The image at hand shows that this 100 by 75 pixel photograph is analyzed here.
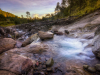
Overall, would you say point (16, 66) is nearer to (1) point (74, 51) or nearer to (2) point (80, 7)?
(1) point (74, 51)

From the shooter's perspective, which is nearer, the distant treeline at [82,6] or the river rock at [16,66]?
the river rock at [16,66]

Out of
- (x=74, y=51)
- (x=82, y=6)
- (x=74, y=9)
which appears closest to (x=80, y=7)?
(x=82, y=6)

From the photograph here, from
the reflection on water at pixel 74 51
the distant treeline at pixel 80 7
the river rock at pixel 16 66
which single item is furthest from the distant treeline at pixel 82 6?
the river rock at pixel 16 66

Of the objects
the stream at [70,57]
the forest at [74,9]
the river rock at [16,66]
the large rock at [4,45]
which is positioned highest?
the forest at [74,9]

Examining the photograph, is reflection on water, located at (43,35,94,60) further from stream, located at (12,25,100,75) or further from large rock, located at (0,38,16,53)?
large rock, located at (0,38,16,53)

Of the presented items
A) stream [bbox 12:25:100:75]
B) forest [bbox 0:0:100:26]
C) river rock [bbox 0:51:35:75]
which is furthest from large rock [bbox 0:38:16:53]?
forest [bbox 0:0:100:26]

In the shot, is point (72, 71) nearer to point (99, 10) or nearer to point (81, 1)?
point (99, 10)

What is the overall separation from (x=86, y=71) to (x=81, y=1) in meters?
29.8

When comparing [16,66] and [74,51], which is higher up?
[16,66]

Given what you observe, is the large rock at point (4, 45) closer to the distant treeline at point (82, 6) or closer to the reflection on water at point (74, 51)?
the reflection on water at point (74, 51)

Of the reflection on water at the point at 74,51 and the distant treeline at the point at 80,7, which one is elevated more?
the distant treeline at the point at 80,7

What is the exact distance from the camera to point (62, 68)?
2.48m

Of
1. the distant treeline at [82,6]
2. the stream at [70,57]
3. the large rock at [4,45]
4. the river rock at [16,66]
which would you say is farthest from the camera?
the distant treeline at [82,6]

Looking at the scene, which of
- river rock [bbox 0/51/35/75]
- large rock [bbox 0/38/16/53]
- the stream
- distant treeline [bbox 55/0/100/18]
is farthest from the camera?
distant treeline [bbox 55/0/100/18]
